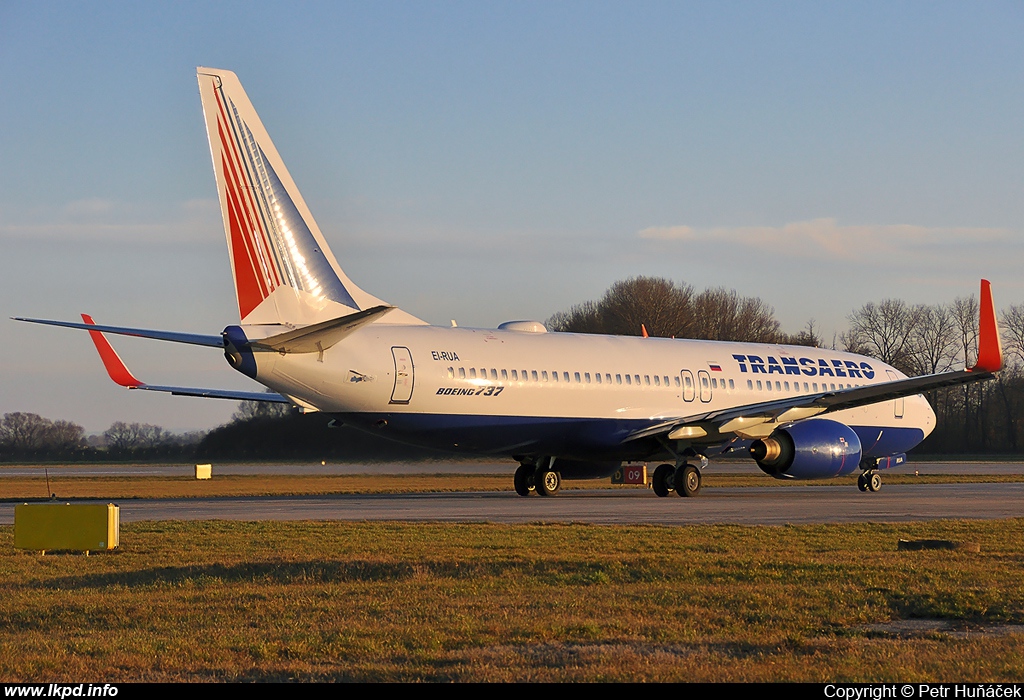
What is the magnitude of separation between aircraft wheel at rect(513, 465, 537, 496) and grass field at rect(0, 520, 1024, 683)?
42.9 ft

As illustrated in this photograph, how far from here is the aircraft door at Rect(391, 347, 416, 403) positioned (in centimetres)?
2431

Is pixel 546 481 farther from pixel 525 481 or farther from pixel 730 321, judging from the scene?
pixel 730 321

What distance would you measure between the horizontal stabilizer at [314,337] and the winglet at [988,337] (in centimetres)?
1349

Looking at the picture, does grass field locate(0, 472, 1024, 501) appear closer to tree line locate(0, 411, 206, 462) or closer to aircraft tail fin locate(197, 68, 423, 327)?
aircraft tail fin locate(197, 68, 423, 327)

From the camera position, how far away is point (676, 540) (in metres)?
16.2

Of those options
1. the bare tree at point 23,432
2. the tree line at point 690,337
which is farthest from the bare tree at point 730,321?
the bare tree at point 23,432

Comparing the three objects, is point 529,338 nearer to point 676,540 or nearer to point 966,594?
point 676,540

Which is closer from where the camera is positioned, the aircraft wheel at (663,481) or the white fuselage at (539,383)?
the white fuselage at (539,383)

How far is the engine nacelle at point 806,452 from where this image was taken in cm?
2778

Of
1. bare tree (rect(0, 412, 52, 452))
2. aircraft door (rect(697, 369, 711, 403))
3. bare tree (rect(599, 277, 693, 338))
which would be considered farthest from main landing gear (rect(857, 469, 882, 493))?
bare tree (rect(0, 412, 52, 452))

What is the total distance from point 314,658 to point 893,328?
309 ft

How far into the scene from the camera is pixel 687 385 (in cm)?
3025

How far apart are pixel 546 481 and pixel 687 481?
3581 millimetres

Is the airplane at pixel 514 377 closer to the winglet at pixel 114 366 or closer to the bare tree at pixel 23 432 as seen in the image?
the winglet at pixel 114 366
